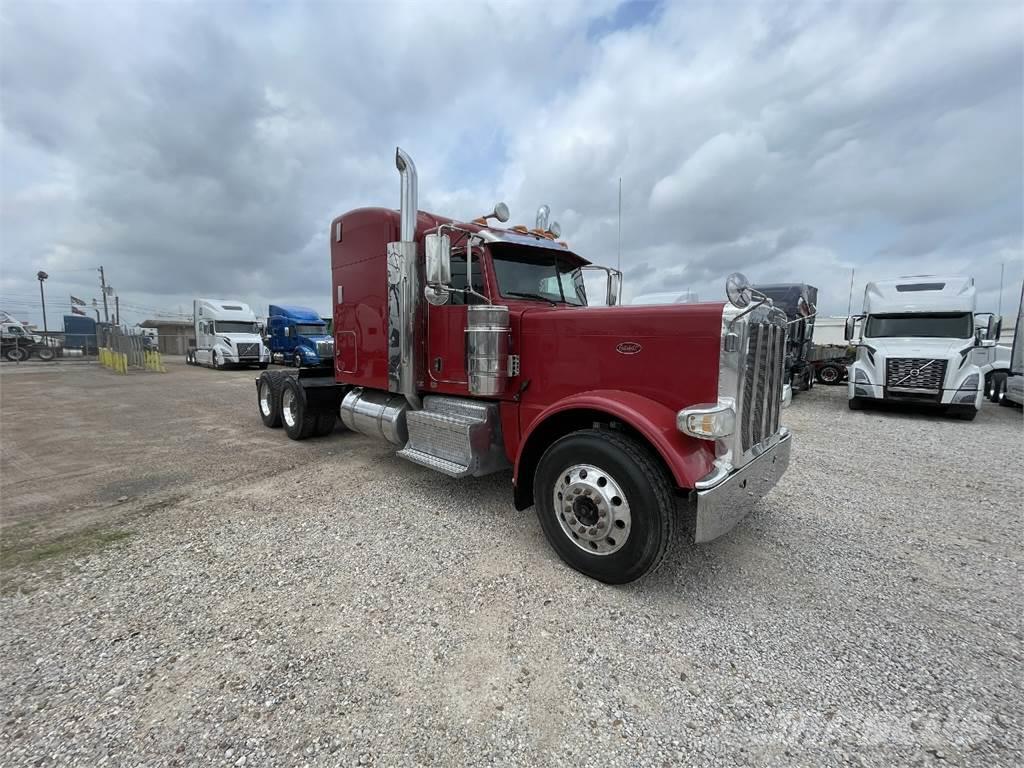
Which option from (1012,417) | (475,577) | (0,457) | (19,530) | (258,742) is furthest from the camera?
(1012,417)

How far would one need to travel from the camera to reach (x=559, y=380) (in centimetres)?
368

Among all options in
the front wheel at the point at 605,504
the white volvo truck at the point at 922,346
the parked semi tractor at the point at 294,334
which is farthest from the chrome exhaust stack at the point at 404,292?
the parked semi tractor at the point at 294,334

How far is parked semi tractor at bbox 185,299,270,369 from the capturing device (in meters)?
21.7

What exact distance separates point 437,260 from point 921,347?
10788 millimetres

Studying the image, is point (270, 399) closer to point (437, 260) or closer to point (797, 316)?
point (437, 260)

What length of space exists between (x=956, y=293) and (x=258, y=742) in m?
13.7

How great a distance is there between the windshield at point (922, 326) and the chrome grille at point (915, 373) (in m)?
1.17

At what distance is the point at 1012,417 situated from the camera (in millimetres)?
9680

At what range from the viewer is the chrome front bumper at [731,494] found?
262cm

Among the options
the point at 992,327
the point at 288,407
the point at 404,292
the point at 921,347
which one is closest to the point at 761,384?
the point at 404,292

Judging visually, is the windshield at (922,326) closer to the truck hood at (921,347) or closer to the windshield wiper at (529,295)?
the truck hood at (921,347)

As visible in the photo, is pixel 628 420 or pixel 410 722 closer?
pixel 410 722

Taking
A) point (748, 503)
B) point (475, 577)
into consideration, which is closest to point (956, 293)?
point (748, 503)

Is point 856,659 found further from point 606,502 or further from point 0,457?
point 0,457
